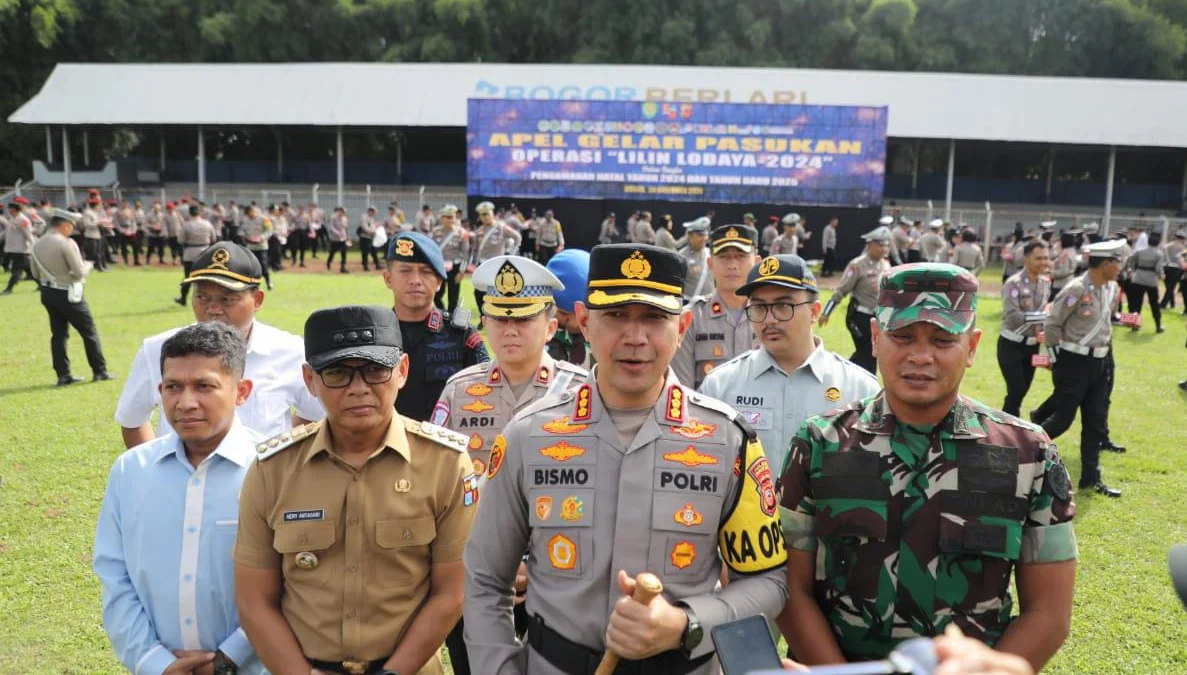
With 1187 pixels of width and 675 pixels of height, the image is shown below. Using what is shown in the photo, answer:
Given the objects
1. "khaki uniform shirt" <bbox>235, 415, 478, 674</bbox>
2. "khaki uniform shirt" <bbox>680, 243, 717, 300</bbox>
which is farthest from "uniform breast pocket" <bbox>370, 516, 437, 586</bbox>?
"khaki uniform shirt" <bbox>680, 243, 717, 300</bbox>

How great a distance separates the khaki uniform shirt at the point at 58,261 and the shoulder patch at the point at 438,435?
8998 mm

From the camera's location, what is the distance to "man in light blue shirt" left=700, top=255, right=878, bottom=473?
3832 mm

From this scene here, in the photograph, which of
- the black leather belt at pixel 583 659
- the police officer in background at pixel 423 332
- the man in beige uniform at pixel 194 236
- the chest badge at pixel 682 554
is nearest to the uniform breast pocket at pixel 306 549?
the black leather belt at pixel 583 659

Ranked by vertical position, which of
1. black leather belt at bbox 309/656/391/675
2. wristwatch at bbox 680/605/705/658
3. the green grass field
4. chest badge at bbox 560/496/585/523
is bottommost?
the green grass field

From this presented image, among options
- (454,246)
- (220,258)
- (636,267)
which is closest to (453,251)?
(454,246)

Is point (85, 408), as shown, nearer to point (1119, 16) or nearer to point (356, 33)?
point (356, 33)

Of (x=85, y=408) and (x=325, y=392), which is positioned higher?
(x=325, y=392)

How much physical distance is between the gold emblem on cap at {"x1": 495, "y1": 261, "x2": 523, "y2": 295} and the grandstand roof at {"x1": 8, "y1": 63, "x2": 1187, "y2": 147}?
25417mm

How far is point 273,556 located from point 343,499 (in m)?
0.27

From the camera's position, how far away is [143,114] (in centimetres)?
3147

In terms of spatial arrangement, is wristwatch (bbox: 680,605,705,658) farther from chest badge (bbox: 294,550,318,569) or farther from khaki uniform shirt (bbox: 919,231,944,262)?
khaki uniform shirt (bbox: 919,231,944,262)

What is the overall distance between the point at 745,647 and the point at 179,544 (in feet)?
6.17

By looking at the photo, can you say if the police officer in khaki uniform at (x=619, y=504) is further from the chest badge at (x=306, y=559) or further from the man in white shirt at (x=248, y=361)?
the man in white shirt at (x=248, y=361)

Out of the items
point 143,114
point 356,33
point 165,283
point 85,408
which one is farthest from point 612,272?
point 356,33
